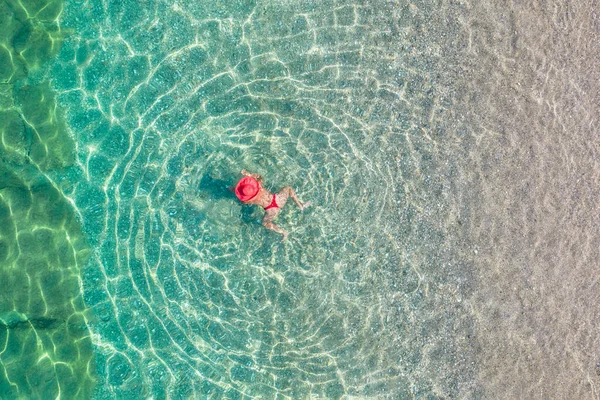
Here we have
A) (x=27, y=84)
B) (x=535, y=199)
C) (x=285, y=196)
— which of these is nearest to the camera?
(x=27, y=84)

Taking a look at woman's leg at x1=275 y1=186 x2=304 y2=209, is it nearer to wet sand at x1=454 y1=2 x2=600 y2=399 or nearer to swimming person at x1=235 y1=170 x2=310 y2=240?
swimming person at x1=235 y1=170 x2=310 y2=240

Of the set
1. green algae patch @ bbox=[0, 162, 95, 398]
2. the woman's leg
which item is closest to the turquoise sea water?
green algae patch @ bbox=[0, 162, 95, 398]

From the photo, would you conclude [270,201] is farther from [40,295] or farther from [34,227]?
[40,295]

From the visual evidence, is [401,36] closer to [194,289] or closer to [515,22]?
[515,22]

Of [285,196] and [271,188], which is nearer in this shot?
[285,196]

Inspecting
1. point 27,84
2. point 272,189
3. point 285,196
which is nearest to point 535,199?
point 285,196

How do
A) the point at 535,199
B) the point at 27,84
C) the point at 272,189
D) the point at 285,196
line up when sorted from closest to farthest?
the point at 27,84 → the point at 285,196 → the point at 272,189 → the point at 535,199

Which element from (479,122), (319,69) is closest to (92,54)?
(319,69)
